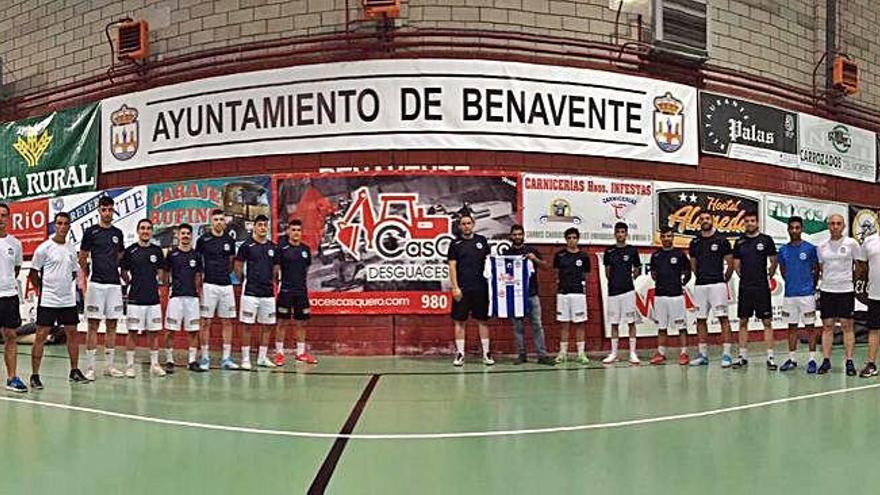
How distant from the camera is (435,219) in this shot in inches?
413

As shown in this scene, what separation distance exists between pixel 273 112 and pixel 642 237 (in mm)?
6004

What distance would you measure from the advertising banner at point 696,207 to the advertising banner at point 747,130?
702mm

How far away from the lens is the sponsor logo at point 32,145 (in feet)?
45.4

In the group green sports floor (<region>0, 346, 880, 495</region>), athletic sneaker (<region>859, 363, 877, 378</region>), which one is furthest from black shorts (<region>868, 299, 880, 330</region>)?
green sports floor (<region>0, 346, 880, 495</region>)

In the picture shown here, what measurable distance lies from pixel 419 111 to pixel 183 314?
14.1 feet

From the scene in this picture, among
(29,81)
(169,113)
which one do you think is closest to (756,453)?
(169,113)

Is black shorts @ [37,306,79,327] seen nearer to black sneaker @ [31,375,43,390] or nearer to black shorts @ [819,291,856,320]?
black sneaker @ [31,375,43,390]

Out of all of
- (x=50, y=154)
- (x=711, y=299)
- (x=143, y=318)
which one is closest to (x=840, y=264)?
(x=711, y=299)

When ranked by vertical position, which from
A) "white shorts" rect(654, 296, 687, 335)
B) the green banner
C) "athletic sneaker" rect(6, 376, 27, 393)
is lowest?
"athletic sneaker" rect(6, 376, 27, 393)

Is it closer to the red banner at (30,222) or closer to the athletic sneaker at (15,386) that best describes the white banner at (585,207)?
the athletic sneaker at (15,386)

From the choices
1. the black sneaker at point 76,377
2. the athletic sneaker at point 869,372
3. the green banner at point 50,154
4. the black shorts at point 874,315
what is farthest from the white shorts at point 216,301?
the black shorts at point 874,315

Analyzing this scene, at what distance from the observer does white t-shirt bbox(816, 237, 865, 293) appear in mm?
8641

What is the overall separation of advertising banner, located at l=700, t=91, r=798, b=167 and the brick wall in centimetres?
72

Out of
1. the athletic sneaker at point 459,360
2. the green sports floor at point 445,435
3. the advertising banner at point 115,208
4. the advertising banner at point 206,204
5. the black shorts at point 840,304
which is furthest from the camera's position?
the advertising banner at point 115,208
